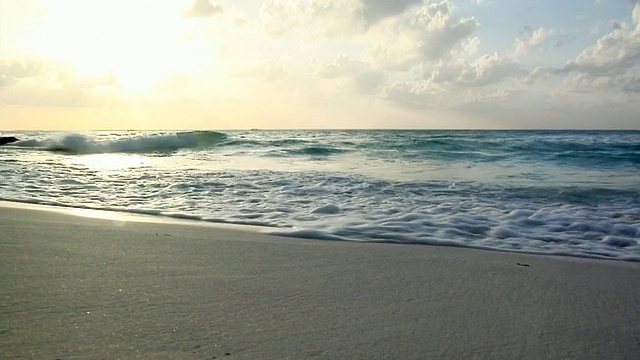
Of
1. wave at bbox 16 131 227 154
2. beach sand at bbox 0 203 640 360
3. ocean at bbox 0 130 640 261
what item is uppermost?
wave at bbox 16 131 227 154

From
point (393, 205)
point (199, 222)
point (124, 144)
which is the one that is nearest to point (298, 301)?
point (199, 222)

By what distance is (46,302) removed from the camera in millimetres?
2082

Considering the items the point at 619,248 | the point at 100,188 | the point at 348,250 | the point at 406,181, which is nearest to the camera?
the point at 348,250

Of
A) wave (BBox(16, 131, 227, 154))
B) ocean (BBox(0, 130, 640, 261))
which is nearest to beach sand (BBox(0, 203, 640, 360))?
ocean (BBox(0, 130, 640, 261))

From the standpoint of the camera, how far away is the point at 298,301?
7.52ft

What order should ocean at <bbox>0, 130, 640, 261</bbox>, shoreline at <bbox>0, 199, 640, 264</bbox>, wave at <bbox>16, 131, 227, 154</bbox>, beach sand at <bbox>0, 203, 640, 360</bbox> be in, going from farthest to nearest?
wave at <bbox>16, 131, 227, 154</bbox> < ocean at <bbox>0, 130, 640, 261</bbox> < shoreline at <bbox>0, 199, 640, 264</bbox> < beach sand at <bbox>0, 203, 640, 360</bbox>

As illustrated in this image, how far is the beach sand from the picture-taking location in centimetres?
176

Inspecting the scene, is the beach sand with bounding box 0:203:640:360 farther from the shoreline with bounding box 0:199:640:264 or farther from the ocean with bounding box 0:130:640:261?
the ocean with bounding box 0:130:640:261

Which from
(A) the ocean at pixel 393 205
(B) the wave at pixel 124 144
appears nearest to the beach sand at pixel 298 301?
(A) the ocean at pixel 393 205

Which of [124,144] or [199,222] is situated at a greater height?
[124,144]

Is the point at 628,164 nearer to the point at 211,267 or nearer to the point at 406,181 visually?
the point at 406,181

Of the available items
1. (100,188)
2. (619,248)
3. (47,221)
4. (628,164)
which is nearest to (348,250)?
(619,248)

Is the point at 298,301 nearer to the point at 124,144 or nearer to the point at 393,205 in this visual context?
the point at 393,205

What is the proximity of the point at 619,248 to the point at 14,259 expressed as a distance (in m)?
4.31
